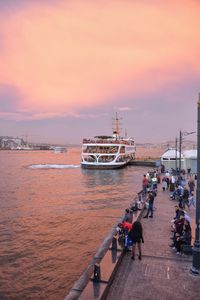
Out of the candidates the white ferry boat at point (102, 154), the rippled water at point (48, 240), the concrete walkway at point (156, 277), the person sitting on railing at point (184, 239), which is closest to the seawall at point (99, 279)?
the concrete walkway at point (156, 277)

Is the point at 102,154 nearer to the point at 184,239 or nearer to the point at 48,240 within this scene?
the point at 48,240

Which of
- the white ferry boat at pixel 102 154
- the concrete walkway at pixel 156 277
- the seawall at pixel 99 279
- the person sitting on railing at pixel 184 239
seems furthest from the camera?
the white ferry boat at pixel 102 154

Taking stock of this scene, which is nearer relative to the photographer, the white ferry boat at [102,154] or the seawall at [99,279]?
the seawall at [99,279]

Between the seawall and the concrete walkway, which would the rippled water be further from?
the concrete walkway

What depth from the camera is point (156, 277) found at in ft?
29.7

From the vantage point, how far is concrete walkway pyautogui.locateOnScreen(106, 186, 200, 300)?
317 inches

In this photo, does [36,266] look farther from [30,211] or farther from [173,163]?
[173,163]

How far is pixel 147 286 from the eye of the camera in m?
8.45

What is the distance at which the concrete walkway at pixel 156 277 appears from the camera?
8.05 meters

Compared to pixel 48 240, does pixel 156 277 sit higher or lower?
higher

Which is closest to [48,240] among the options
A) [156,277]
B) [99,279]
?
[99,279]

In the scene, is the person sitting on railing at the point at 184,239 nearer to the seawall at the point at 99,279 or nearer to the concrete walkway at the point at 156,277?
the concrete walkway at the point at 156,277

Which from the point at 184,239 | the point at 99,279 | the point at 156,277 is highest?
the point at 184,239

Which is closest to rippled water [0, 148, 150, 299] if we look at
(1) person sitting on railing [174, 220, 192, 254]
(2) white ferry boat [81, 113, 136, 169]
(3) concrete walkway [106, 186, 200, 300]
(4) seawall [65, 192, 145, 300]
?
(4) seawall [65, 192, 145, 300]
